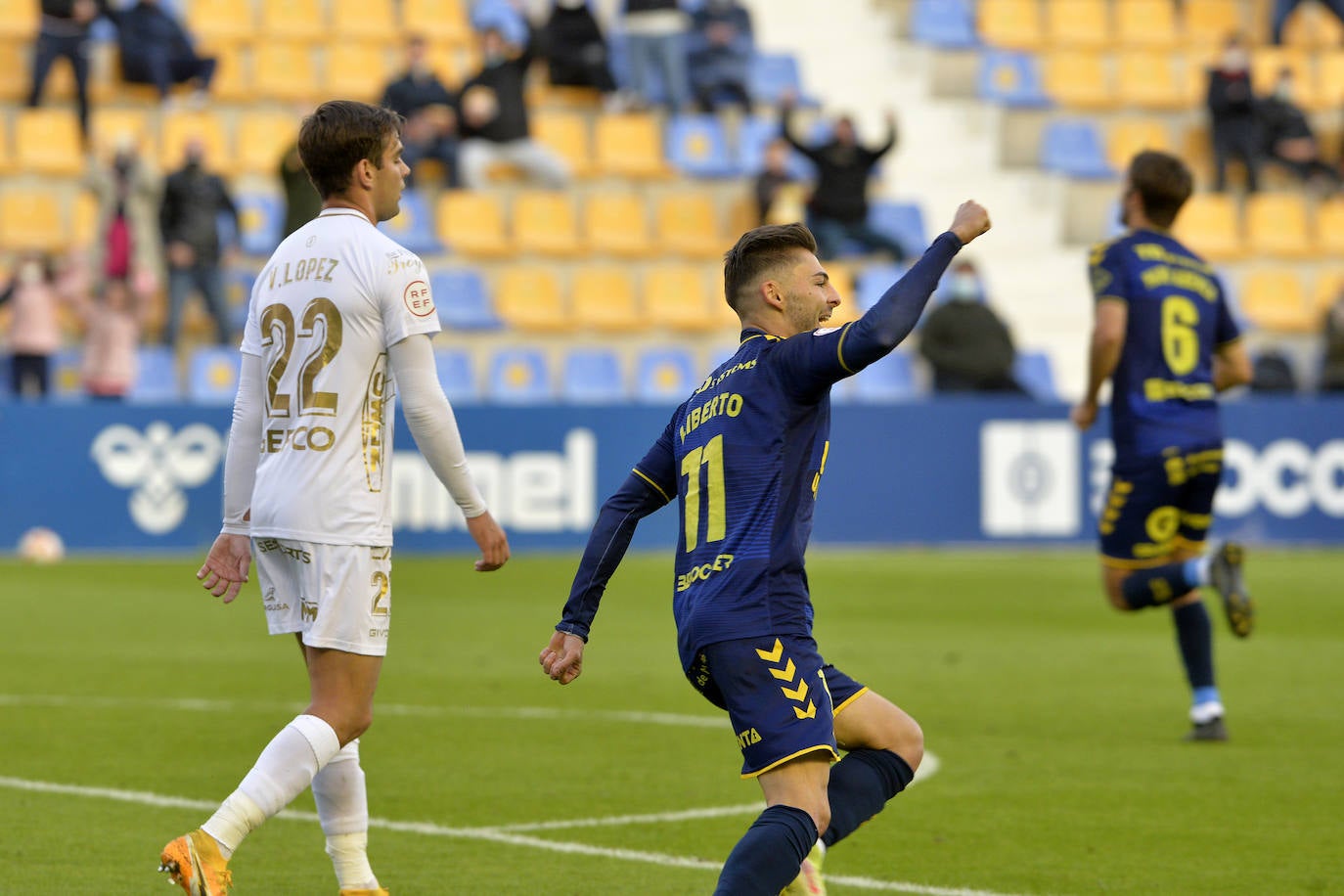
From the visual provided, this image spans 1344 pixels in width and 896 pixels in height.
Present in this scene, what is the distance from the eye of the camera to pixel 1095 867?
6023 mm

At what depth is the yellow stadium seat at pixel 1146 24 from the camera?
2653 centimetres

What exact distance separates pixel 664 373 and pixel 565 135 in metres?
3.80

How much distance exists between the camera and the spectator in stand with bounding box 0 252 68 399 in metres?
18.3

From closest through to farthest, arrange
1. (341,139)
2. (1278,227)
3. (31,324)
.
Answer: (341,139) → (31,324) → (1278,227)

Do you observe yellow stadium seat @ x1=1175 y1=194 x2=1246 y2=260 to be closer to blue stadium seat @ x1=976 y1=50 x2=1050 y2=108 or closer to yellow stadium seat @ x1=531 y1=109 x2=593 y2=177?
blue stadium seat @ x1=976 y1=50 x2=1050 y2=108

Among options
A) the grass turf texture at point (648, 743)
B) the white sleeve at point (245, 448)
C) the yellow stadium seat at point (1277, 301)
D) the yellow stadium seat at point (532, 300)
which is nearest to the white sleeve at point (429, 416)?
the white sleeve at point (245, 448)

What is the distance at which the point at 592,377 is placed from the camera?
67.5ft

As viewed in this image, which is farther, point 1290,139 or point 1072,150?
point 1072,150

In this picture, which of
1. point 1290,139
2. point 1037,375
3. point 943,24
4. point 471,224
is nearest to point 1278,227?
point 1290,139

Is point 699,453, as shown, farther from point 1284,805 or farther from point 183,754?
point 183,754

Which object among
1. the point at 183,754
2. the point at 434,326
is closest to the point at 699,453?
the point at 434,326

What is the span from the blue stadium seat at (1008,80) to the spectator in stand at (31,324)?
1173 cm

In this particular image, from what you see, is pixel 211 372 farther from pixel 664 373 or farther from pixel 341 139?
pixel 341 139

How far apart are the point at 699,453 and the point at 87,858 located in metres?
2.44
